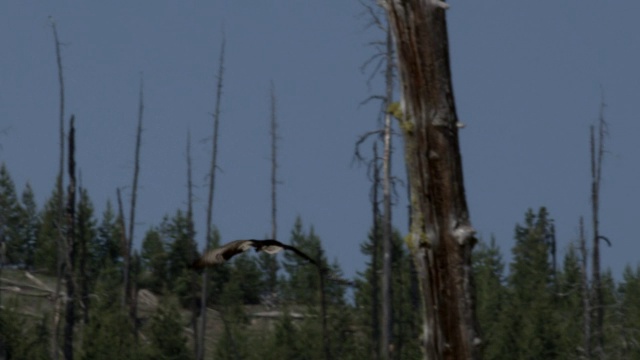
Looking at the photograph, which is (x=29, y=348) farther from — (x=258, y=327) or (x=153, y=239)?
(x=153, y=239)

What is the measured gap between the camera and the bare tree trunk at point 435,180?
4.46 metres

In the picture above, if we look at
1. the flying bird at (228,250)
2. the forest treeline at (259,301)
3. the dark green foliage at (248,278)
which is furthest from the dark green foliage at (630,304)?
the flying bird at (228,250)

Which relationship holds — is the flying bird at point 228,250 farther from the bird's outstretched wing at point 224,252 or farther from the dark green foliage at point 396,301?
the dark green foliage at point 396,301

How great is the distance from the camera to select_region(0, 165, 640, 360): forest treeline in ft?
172

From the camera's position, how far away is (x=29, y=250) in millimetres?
82625

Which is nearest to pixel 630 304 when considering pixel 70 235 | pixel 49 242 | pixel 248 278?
pixel 248 278

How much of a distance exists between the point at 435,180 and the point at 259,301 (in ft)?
246

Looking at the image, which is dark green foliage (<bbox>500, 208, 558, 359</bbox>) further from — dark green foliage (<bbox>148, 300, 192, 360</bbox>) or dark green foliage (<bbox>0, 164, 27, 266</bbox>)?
dark green foliage (<bbox>0, 164, 27, 266</bbox>)

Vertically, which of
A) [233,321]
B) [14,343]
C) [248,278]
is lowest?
[14,343]

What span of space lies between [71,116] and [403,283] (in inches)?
946

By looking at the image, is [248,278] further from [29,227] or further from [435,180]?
[435,180]

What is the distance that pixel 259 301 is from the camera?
7900 cm

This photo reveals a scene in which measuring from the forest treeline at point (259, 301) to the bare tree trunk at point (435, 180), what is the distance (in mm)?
34818

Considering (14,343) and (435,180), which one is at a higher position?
(14,343)
